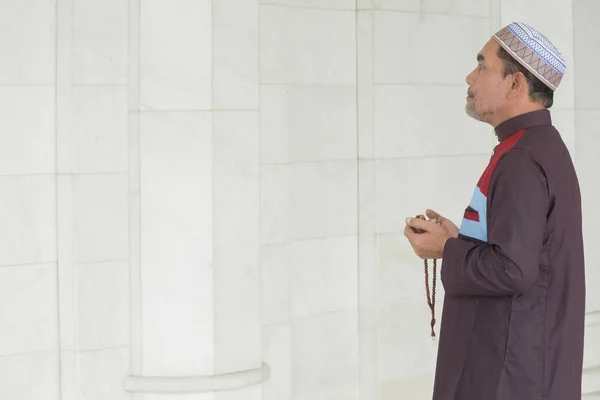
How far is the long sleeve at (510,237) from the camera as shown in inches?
115

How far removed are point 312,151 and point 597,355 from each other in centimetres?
228

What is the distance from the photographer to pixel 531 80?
317 cm

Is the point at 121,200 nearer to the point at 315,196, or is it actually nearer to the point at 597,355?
the point at 315,196

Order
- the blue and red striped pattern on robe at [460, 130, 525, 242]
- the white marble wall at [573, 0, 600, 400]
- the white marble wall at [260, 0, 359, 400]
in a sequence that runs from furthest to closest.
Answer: the white marble wall at [573, 0, 600, 400], the white marble wall at [260, 0, 359, 400], the blue and red striped pattern on robe at [460, 130, 525, 242]

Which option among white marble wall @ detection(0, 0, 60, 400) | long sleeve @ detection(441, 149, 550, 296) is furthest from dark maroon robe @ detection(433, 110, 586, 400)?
white marble wall @ detection(0, 0, 60, 400)

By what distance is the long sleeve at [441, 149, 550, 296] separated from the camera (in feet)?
9.59

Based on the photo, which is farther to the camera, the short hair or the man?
the short hair

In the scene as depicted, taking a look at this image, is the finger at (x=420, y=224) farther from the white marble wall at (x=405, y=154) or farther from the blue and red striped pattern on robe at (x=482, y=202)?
the white marble wall at (x=405, y=154)

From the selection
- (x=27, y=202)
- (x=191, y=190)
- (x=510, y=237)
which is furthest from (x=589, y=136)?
(x=510, y=237)

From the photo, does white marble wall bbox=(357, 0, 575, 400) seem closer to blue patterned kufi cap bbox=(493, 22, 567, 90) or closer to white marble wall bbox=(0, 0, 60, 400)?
white marble wall bbox=(0, 0, 60, 400)

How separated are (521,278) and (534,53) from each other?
0.69 metres

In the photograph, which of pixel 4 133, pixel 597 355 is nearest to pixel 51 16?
pixel 4 133

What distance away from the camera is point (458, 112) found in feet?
17.8

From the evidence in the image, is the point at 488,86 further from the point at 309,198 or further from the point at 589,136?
the point at 589,136
